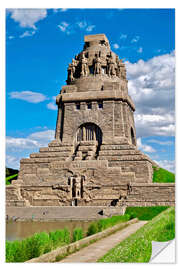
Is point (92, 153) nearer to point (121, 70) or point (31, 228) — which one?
point (121, 70)

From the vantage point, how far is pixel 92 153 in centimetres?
3803

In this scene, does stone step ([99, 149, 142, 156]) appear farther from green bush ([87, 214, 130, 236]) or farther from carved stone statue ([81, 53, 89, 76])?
green bush ([87, 214, 130, 236])

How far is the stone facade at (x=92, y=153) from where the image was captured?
3294cm

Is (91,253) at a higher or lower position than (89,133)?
lower

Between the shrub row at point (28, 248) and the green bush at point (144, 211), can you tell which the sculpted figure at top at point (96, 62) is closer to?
the green bush at point (144, 211)

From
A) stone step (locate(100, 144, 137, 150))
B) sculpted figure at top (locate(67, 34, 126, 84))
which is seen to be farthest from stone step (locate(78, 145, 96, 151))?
sculpted figure at top (locate(67, 34, 126, 84))

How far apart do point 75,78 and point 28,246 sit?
35445mm

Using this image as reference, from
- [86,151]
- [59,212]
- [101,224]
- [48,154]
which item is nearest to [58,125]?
[48,154]

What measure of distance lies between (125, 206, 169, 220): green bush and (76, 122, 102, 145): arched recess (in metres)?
12.4

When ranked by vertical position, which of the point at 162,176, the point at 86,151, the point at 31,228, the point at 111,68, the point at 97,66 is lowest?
the point at 31,228

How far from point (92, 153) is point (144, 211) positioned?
35.4ft

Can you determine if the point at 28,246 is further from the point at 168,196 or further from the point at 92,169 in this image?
the point at 92,169

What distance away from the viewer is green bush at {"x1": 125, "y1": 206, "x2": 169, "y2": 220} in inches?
1089
